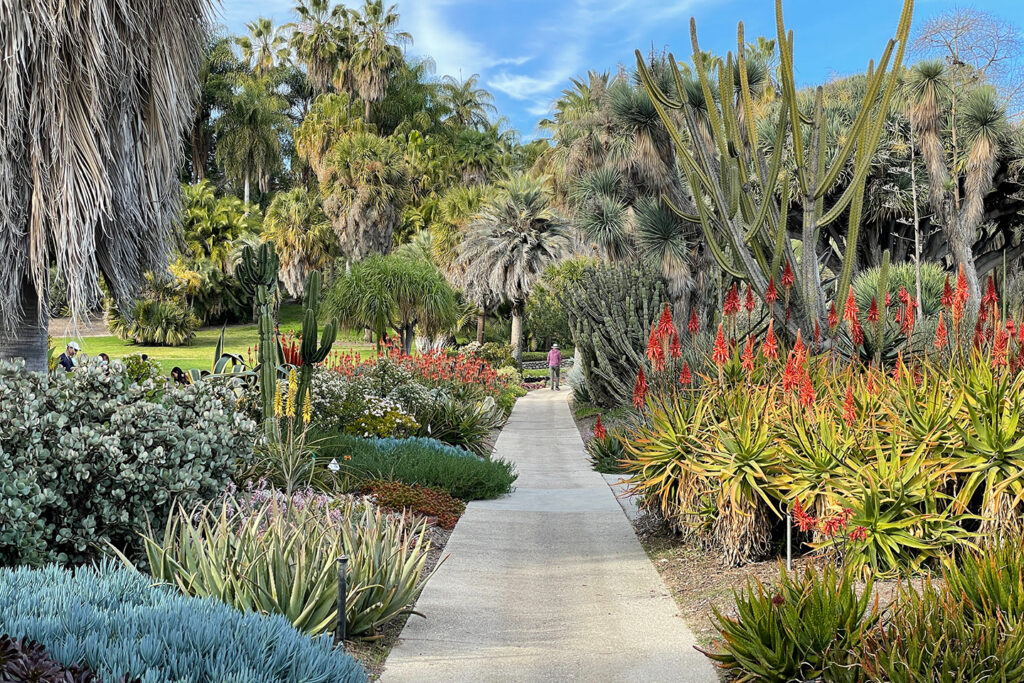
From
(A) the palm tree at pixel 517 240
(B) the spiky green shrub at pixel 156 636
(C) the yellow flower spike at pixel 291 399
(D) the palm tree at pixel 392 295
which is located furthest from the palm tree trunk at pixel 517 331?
(B) the spiky green shrub at pixel 156 636

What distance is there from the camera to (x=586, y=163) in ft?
79.4

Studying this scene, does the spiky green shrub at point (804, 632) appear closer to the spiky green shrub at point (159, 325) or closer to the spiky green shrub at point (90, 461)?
the spiky green shrub at point (90, 461)

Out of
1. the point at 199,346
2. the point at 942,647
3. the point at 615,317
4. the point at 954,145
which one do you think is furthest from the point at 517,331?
the point at 942,647

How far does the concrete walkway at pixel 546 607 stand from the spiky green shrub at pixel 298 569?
1.02 feet

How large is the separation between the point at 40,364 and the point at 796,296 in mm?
8006

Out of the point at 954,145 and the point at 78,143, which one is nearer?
the point at 78,143

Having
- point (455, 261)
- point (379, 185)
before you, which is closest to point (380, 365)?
point (455, 261)

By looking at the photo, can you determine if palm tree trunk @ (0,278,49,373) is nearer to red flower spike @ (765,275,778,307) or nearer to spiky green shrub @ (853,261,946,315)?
red flower spike @ (765,275,778,307)

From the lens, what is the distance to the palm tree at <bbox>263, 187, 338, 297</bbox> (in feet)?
139

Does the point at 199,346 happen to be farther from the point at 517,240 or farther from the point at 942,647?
the point at 942,647

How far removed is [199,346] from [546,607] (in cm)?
4161

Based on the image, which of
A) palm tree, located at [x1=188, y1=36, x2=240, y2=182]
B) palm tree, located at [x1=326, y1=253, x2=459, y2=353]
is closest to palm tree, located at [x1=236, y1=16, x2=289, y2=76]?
palm tree, located at [x1=188, y1=36, x2=240, y2=182]

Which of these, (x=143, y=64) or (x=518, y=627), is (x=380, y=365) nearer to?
(x=143, y=64)

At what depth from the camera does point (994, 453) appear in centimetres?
536
